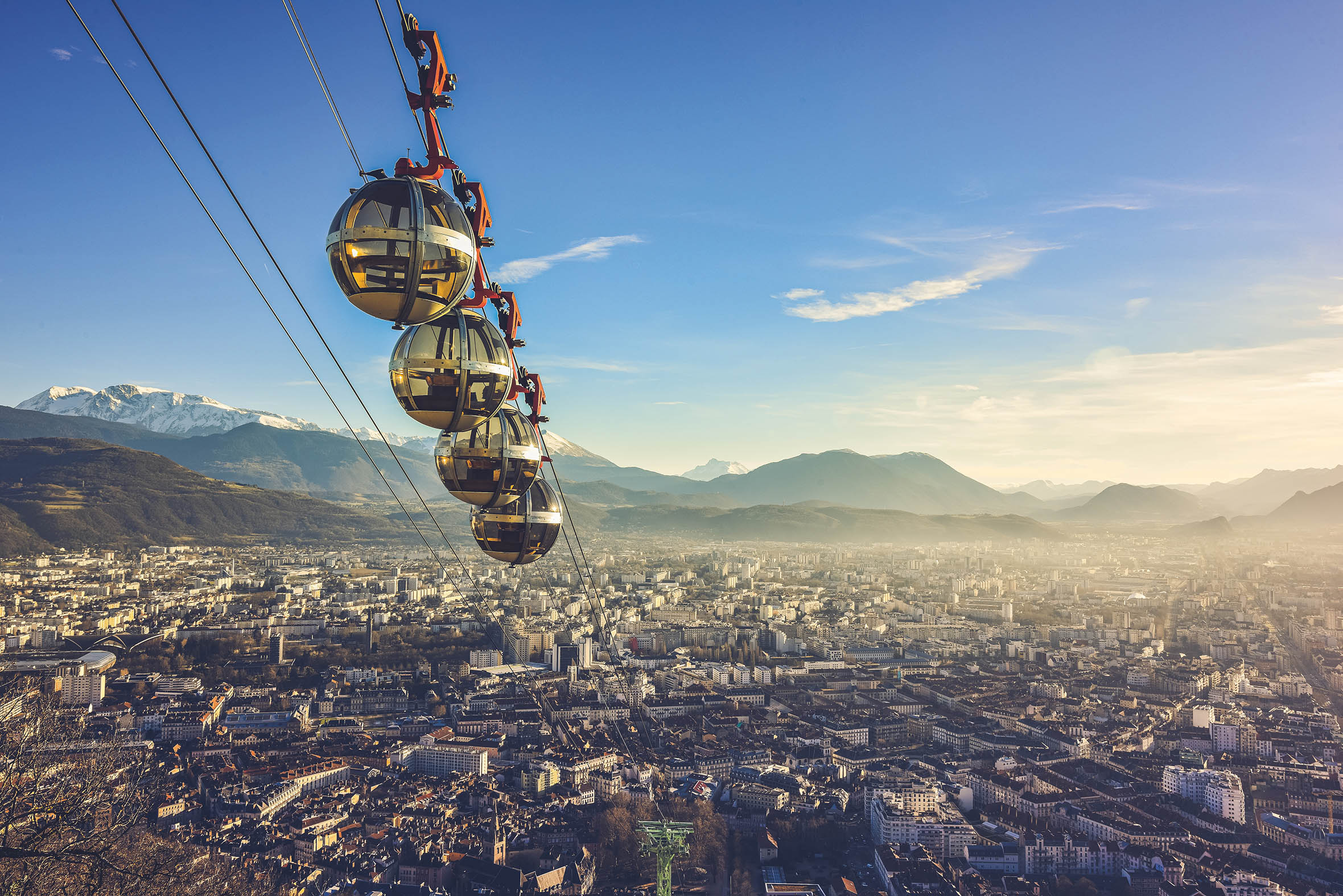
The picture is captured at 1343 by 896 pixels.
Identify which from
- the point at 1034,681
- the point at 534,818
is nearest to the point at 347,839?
the point at 534,818

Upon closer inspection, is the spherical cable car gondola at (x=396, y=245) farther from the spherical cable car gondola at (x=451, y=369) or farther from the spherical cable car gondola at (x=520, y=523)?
the spherical cable car gondola at (x=520, y=523)

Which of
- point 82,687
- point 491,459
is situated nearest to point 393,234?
point 491,459

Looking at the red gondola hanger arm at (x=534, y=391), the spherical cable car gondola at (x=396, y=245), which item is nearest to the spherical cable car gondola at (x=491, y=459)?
the red gondola hanger arm at (x=534, y=391)

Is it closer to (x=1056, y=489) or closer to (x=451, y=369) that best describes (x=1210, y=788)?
(x=451, y=369)

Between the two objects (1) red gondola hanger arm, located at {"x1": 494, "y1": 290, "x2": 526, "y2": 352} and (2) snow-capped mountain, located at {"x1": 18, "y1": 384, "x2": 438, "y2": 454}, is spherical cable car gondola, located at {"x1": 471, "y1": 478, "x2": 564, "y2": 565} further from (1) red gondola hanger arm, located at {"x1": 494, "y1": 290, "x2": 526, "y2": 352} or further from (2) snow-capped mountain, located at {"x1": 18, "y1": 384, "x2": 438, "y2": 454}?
(2) snow-capped mountain, located at {"x1": 18, "y1": 384, "x2": 438, "y2": 454}

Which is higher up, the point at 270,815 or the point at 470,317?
the point at 470,317

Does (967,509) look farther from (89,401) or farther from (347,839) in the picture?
(89,401)

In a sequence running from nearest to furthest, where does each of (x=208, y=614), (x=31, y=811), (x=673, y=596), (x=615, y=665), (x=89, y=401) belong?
1. (x=31, y=811)
2. (x=615, y=665)
3. (x=208, y=614)
4. (x=673, y=596)
5. (x=89, y=401)

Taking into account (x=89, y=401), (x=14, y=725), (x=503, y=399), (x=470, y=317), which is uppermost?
(x=89, y=401)
